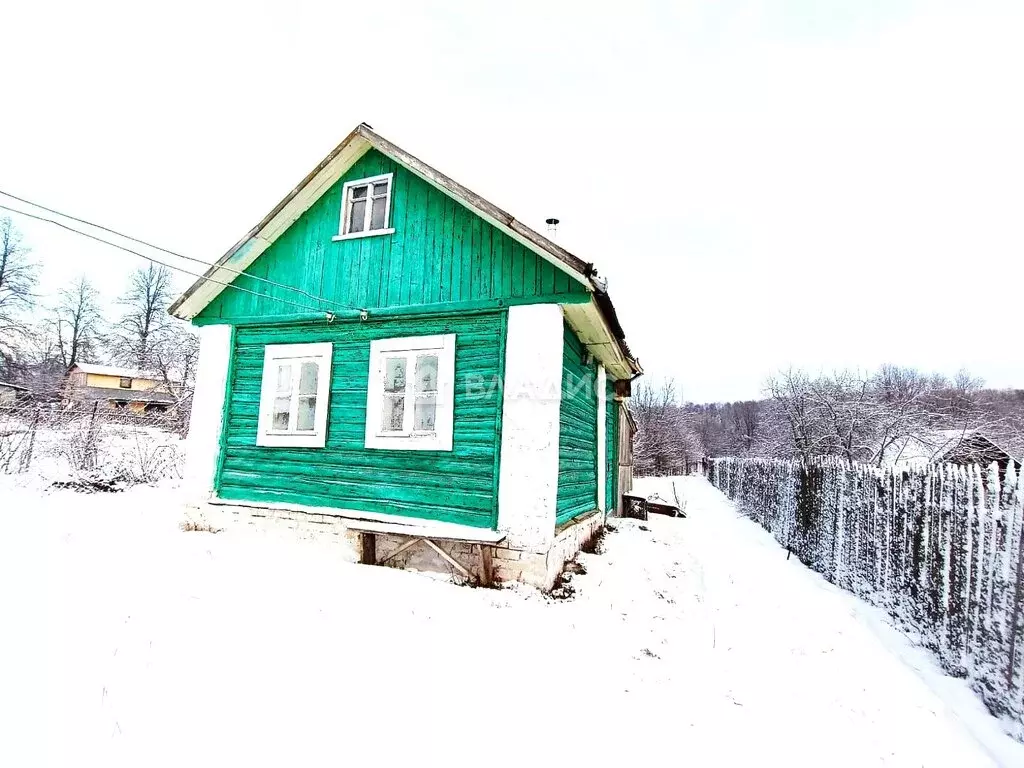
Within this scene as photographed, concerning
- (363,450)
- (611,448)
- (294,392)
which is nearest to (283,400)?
(294,392)

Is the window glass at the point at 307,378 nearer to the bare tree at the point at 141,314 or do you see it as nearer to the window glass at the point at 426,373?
the window glass at the point at 426,373

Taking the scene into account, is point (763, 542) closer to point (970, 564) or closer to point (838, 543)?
point (838, 543)

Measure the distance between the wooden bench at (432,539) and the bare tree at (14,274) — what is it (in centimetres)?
3831

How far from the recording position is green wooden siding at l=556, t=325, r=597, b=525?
8000 millimetres

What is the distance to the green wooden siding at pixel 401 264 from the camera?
7301mm

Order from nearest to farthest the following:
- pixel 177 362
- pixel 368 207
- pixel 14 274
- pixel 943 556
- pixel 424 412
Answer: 1. pixel 943 556
2. pixel 424 412
3. pixel 368 207
4. pixel 177 362
5. pixel 14 274

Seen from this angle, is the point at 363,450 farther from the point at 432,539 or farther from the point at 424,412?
the point at 432,539

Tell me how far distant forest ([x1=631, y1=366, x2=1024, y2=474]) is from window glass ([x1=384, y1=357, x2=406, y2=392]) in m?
9.98

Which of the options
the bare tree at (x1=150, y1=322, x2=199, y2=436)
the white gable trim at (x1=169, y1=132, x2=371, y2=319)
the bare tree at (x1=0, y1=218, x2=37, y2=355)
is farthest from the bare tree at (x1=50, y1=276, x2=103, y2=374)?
the white gable trim at (x1=169, y1=132, x2=371, y2=319)

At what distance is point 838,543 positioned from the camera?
851 cm

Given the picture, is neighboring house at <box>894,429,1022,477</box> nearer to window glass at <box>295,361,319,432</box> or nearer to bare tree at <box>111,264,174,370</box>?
window glass at <box>295,361,319,432</box>

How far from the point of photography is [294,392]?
339 inches

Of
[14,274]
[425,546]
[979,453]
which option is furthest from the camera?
[14,274]

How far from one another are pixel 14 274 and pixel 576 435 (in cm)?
4501
